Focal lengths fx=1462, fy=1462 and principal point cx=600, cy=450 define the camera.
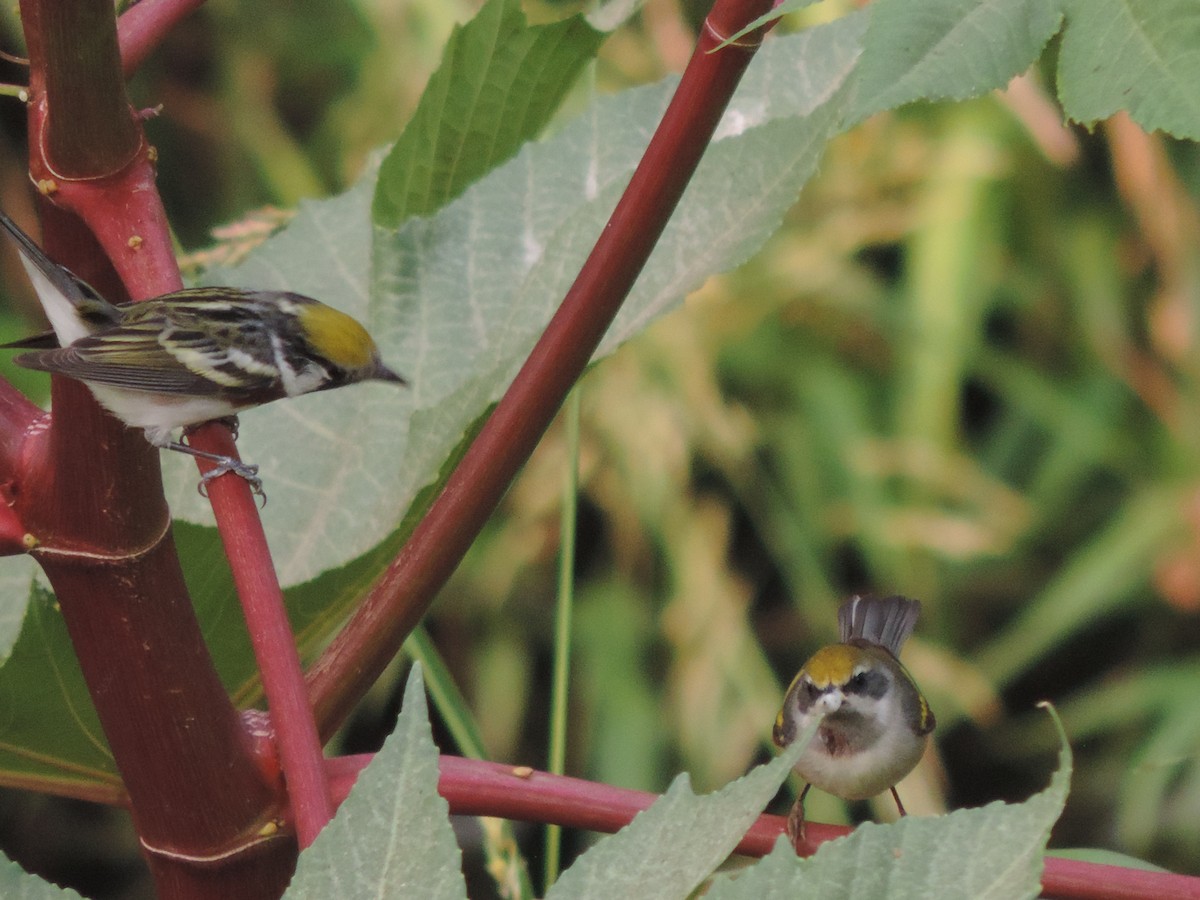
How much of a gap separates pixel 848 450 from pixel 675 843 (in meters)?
2.11

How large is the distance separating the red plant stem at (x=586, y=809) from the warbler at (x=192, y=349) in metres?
0.14

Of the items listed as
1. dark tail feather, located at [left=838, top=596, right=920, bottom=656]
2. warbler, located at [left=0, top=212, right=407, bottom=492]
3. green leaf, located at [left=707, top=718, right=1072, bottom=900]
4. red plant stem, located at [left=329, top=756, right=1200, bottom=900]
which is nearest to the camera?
green leaf, located at [left=707, top=718, right=1072, bottom=900]

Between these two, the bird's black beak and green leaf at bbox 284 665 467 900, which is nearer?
green leaf at bbox 284 665 467 900

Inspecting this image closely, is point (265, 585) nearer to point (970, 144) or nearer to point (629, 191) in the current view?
point (629, 191)

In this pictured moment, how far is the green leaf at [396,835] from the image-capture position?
1.23ft

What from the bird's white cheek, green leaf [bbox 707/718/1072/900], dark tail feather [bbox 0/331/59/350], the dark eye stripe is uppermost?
the dark eye stripe

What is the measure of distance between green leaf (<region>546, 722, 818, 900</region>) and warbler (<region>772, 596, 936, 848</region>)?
74 centimetres

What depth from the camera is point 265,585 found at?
0.47 m

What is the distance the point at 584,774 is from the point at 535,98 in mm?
1964

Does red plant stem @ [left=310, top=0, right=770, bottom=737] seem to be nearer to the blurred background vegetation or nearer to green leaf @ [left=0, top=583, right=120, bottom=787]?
green leaf @ [left=0, top=583, right=120, bottom=787]

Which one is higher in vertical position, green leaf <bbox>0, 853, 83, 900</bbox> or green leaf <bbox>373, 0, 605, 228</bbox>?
green leaf <bbox>373, 0, 605, 228</bbox>

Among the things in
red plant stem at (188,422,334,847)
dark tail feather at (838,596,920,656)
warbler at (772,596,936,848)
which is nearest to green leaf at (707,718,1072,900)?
red plant stem at (188,422,334,847)

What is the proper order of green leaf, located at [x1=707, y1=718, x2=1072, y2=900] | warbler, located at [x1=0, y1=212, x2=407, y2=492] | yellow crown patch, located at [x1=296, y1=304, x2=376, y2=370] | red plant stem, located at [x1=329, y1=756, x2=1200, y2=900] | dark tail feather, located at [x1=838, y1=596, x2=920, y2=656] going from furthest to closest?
dark tail feather, located at [x1=838, y1=596, x2=920, y2=656] < yellow crown patch, located at [x1=296, y1=304, x2=376, y2=370] < warbler, located at [x1=0, y1=212, x2=407, y2=492] < red plant stem, located at [x1=329, y1=756, x2=1200, y2=900] < green leaf, located at [x1=707, y1=718, x2=1072, y2=900]

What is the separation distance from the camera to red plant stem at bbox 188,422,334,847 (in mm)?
453
